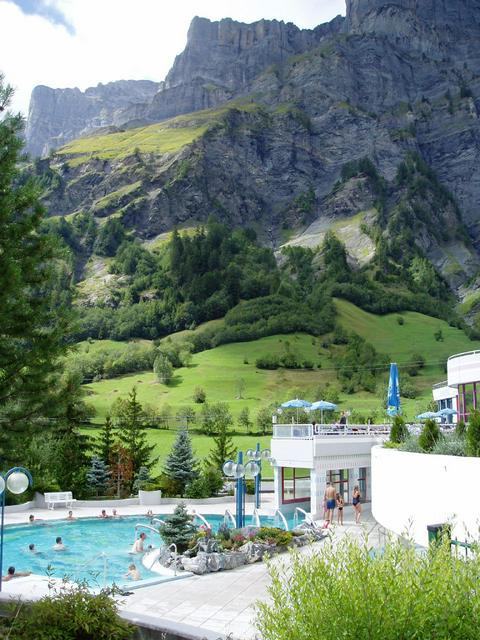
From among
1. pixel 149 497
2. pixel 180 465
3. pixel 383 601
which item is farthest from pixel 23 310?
pixel 180 465

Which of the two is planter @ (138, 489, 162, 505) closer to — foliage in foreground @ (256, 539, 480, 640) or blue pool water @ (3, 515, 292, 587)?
blue pool water @ (3, 515, 292, 587)

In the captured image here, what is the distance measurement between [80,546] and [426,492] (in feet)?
52.1

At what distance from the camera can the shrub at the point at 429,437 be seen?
14.1m

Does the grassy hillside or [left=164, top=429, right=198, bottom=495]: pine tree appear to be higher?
the grassy hillside

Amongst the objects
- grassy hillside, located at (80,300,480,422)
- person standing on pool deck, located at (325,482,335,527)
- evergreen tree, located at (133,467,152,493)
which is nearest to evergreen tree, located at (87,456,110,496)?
evergreen tree, located at (133,467,152,493)

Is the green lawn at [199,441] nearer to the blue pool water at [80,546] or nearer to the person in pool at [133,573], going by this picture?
the blue pool water at [80,546]

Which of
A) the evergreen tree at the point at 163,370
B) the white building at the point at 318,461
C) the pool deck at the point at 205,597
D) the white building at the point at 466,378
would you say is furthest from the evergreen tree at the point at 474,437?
the evergreen tree at the point at 163,370

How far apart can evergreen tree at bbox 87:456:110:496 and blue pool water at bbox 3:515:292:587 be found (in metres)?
6.60

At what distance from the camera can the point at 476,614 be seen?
470 cm

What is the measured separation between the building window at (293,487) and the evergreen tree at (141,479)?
9377mm

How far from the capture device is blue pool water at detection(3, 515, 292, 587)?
20.2 meters

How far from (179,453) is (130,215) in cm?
14490

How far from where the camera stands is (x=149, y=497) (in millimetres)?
32969

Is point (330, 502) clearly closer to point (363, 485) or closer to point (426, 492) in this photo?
point (363, 485)
